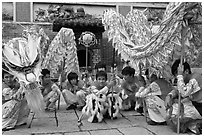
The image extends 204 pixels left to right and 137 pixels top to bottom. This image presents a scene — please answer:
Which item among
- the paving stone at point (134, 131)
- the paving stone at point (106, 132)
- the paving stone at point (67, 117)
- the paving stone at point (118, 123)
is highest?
the paving stone at point (67, 117)

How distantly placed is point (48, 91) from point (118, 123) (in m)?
1.61

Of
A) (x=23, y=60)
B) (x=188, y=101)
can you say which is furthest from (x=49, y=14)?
(x=188, y=101)

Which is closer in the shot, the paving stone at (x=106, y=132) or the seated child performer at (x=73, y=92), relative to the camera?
the paving stone at (x=106, y=132)

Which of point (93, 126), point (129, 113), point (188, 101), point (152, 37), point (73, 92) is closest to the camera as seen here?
point (188, 101)

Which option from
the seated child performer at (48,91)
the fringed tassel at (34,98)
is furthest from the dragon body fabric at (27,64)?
the seated child performer at (48,91)

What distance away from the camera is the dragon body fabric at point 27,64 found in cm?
357

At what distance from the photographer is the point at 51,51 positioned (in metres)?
5.56

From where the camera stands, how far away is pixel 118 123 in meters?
4.22

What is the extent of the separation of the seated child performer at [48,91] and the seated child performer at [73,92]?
0.28 metres

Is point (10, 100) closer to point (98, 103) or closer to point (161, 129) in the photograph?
point (98, 103)

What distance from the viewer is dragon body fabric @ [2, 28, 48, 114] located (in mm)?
3570

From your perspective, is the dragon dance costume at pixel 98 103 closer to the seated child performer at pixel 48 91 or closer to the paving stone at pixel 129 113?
the paving stone at pixel 129 113

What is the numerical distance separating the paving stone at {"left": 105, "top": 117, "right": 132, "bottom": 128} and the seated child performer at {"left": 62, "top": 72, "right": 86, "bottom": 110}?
963mm

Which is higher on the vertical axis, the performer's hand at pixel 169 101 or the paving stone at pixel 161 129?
the performer's hand at pixel 169 101
